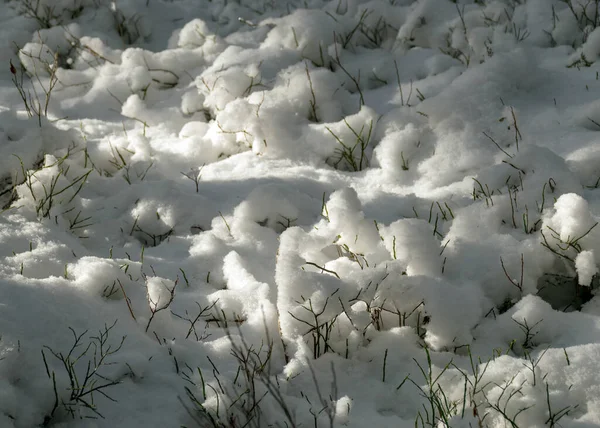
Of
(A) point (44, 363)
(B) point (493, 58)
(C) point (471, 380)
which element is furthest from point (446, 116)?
(A) point (44, 363)

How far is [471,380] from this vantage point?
1.72m

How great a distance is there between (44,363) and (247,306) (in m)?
0.64

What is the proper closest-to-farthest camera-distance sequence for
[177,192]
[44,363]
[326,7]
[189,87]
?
[44,363]
[177,192]
[189,87]
[326,7]

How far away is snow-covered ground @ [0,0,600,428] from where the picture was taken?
5.45 feet

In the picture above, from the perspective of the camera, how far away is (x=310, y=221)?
98.4 inches

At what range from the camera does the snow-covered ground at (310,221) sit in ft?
5.45

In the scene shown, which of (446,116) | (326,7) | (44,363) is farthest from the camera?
(326,7)

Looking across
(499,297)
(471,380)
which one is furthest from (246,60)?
(471,380)

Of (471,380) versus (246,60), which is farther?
(246,60)

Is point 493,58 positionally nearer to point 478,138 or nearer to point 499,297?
point 478,138

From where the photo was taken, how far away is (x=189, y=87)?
3.44 metres

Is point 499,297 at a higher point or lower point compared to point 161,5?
lower

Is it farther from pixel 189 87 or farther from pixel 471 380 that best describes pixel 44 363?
pixel 189 87

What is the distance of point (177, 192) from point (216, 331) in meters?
0.80
